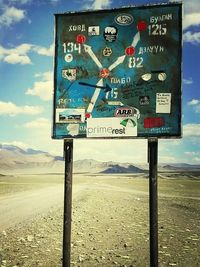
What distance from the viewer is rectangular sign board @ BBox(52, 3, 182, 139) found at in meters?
6.67

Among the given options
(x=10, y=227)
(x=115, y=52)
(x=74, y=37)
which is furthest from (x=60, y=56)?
(x=10, y=227)

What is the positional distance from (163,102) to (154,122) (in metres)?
0.34

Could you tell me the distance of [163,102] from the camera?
664cm

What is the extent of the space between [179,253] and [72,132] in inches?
237

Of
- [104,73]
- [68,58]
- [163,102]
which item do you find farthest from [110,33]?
[163,102]

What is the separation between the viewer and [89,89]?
→ 22.7 feet

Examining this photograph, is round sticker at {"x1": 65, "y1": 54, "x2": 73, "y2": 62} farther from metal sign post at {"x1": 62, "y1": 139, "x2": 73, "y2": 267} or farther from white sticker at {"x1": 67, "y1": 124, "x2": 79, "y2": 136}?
metal sign post at {"x1": 62, "y1": 139, "x2": 73, "y2": 267}

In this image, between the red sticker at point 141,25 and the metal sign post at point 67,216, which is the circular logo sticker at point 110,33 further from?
the metal sign post at point 67,216

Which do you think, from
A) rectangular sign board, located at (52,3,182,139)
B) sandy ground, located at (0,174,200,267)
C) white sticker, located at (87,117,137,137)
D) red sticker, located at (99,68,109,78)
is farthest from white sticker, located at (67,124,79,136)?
sandy ground, located at (0,174,200,267)

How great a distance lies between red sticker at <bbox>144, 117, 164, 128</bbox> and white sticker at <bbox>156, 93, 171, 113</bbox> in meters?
0.14

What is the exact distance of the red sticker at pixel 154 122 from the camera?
667 centimetres

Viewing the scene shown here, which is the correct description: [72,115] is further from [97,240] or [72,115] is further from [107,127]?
[97,240]

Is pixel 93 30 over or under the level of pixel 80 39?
over

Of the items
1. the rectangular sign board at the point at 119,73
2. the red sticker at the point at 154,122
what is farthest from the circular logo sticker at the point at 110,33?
the red sticker at the point at 154,122
